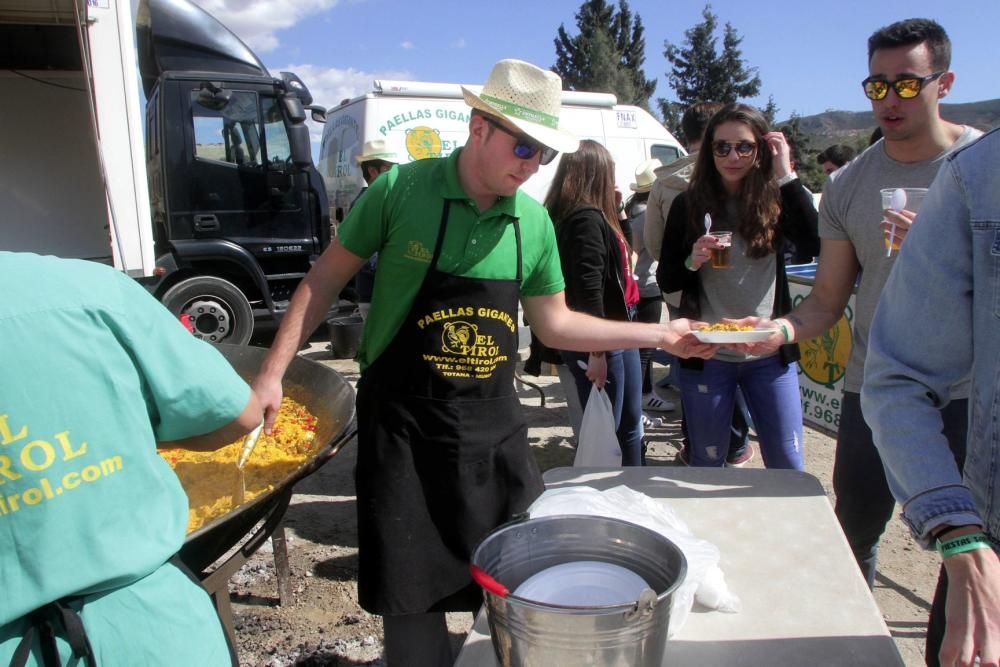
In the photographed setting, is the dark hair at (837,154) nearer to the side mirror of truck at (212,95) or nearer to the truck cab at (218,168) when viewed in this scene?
the truck cab at (218,168)

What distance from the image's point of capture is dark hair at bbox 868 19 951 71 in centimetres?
238

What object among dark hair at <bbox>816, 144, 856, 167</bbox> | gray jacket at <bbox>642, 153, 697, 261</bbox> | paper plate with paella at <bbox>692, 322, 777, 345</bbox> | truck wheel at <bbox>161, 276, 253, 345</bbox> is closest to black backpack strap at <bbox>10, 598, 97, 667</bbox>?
paper plate with paella at <bbox>692, 322, 777, 345</bbox>

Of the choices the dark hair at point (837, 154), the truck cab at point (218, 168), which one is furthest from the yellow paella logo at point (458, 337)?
the dark hair at point (837, 154)

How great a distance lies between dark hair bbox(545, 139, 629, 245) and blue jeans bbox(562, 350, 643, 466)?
680 mm

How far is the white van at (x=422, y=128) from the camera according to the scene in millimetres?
9445

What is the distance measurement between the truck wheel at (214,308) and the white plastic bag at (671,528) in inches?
273

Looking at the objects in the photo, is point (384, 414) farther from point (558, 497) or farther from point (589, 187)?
point (589, 187)

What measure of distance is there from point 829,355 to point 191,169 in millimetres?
6859

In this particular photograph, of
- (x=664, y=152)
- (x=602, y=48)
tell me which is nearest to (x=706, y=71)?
(x=602, y=48)

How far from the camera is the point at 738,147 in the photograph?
3113 millimetres

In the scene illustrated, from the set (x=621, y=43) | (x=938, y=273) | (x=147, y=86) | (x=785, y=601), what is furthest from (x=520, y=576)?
(x=621, y=43)

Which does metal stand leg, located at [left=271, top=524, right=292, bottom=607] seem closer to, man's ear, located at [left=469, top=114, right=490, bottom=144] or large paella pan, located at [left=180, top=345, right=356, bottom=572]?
large paella pan, located at [left=180, top=345, right=356, bottom=572]

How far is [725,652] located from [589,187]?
2.72 m

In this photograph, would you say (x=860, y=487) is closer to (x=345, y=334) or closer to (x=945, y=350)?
(x=945, y=350)
